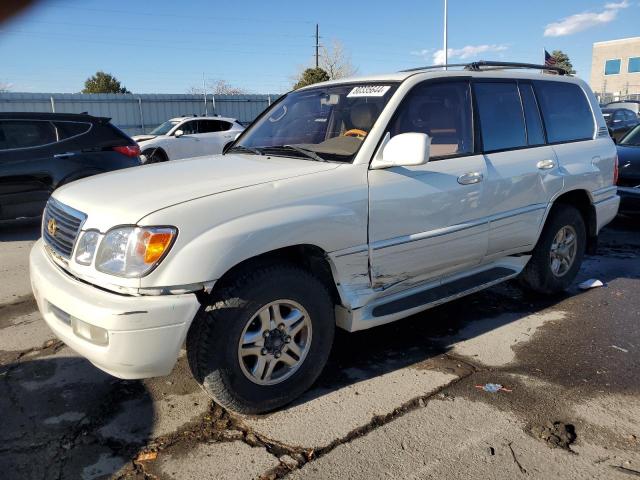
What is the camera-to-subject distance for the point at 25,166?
280 inches

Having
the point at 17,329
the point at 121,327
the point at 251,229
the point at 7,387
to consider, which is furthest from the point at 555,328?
the point at 17,329

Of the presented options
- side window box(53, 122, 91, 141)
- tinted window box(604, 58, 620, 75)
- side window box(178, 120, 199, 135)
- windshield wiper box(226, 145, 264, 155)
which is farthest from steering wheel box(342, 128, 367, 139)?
tinted window box(604, 58, 620, 75)

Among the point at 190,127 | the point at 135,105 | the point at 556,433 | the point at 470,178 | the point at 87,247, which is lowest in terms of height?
the point at 556,433

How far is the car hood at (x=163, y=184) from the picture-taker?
8.85 feet

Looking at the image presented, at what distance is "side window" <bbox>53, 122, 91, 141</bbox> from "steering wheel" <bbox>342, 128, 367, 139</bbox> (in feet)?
17.8

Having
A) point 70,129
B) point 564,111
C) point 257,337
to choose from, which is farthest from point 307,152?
point 70,129

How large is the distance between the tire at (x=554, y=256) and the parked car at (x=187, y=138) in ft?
35.3

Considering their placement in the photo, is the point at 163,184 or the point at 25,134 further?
the point at 25,134

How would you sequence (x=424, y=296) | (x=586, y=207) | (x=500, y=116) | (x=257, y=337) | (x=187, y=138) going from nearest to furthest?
(x=257, y=337) → (x=424, y=296) → (x=500, y=116) → (x=586, y=207) → (x=187, y=138)

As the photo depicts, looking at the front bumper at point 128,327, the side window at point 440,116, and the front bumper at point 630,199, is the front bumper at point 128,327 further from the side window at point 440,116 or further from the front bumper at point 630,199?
the front bumper at point 630,199

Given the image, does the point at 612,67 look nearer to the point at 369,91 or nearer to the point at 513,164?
the point at 513,164

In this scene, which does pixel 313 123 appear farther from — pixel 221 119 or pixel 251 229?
pixel 221 119

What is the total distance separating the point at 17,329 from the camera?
4.21 meters

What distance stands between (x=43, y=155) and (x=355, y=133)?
5.46m
